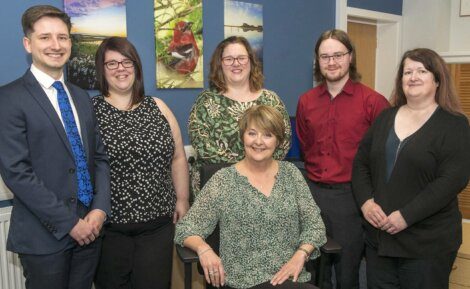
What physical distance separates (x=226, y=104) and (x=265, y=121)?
38 centimetres

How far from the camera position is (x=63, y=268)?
5.63 feet

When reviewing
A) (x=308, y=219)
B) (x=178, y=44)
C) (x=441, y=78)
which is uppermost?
(x=178, y=44)

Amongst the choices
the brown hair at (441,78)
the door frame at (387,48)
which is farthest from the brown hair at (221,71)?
the door frame at (387,48)

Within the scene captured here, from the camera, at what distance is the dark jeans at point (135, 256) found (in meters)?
1.93

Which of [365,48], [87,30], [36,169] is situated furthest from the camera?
[365,48]

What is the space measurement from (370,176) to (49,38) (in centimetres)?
146

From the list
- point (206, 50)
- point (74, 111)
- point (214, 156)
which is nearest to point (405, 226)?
point (214, 156)

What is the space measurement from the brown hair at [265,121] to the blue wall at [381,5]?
2608mm

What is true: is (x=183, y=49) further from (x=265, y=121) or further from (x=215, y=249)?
(x=215, y=249)

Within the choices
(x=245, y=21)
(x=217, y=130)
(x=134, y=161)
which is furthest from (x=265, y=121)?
(x=245, y=21)

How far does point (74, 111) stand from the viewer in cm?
179

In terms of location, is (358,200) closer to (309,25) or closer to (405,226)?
(405,226)

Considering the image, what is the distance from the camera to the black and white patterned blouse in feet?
6.31

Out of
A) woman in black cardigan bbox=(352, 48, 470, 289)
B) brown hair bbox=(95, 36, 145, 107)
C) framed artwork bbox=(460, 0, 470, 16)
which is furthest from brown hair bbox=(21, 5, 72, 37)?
framed artwork bbox=(460, 0, 470, 16)
